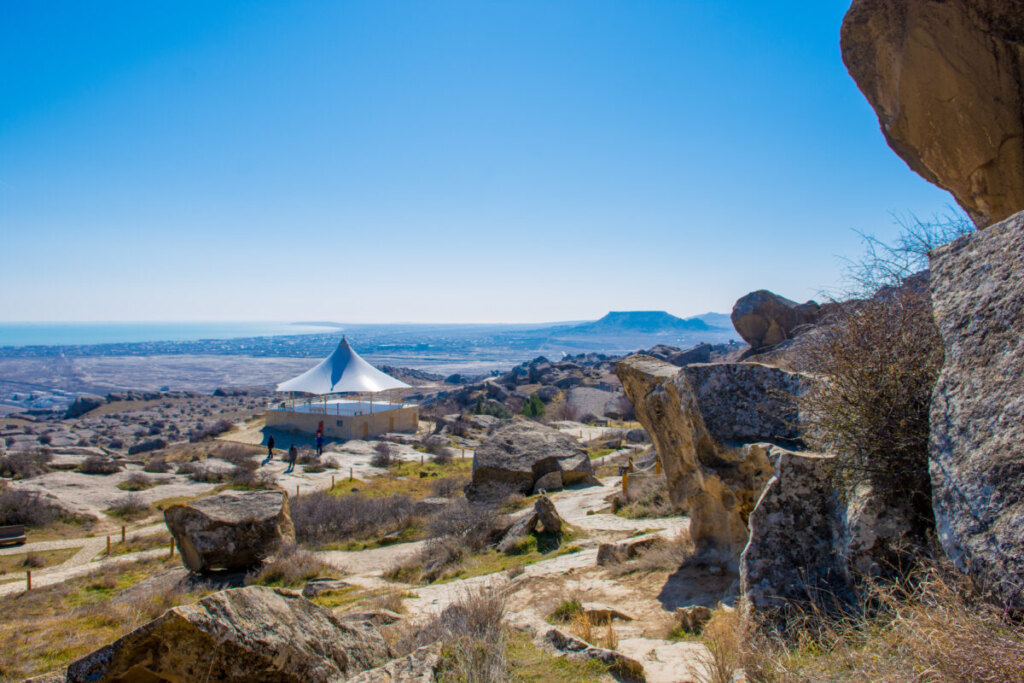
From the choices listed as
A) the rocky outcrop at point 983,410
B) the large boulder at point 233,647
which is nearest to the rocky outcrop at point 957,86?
the rocky outcrop at point 983,410

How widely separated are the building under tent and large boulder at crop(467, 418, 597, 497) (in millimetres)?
16746

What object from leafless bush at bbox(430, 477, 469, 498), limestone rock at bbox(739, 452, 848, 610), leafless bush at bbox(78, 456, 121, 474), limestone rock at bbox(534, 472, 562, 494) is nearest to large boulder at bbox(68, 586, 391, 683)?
limestone rock at bbox(739, 452, 848, 610)

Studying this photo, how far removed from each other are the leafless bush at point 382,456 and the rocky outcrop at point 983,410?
25.0m

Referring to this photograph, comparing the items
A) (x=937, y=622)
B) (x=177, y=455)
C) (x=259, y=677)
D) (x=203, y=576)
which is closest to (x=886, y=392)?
(x=937, y=622)

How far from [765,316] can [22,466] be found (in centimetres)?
3970

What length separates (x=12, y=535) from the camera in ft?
51.3

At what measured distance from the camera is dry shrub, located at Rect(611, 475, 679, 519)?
11867 mm

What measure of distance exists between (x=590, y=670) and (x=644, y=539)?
4772mm

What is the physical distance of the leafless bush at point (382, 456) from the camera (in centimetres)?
2655

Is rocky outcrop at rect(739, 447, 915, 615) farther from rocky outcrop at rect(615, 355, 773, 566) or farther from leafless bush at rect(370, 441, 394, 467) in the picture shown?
leafless bush at rect(370, 441, 394, 467)

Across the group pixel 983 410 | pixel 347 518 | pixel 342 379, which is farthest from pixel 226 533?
pixel 342 379

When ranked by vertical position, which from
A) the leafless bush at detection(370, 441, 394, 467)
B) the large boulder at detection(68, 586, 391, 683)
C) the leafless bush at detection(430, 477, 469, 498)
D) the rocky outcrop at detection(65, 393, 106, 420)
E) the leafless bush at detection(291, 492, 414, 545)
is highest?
the large boulder at detection(68, 586, 391, 683)

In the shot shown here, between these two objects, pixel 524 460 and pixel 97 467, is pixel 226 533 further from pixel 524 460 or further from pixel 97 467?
pixel 97 467

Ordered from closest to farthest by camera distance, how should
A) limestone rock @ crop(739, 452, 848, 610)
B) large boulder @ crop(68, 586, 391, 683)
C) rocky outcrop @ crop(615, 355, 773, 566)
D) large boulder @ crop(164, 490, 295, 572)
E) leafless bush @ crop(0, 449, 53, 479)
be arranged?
large boulder @ crop(68, 586, 391, 683) < limestone rock @ crop(739, 452, 848, 610) < rocky outcrop @ crop(615, 355, 773, 566) < large boulder @ crop(164, 490, 295, 572) < leafless bush @ crop(0, 449, 53, 479)
